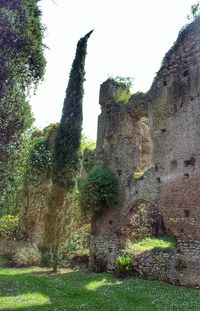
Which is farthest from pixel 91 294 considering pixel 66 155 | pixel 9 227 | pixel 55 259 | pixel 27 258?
pixel 9 227

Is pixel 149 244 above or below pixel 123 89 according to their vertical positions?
below

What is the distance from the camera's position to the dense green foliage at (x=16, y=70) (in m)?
10.2

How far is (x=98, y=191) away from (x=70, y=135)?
313 cm

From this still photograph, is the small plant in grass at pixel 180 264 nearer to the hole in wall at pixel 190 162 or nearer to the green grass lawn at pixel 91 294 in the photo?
the green grass lawn at pixel 91 294

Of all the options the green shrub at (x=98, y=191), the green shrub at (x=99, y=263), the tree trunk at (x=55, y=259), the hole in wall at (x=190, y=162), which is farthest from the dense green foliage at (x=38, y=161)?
the hole in wall at (x=190, y=162)

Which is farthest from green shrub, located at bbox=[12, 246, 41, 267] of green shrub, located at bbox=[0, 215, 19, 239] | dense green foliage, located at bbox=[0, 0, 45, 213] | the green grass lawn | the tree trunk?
dense green foliage, located at bbox=[0, 0, 45, 213]

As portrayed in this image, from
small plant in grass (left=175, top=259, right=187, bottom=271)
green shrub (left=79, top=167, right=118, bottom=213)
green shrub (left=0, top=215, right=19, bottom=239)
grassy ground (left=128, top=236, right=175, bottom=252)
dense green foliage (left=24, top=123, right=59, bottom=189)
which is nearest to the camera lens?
small plant in grass (left=175, top=259, right=187, bottom=271)

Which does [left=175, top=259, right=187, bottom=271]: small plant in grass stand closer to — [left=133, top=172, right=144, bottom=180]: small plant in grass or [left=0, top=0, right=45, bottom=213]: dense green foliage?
[left=133, top=172, right=144, bottom=180]: small plant in grass

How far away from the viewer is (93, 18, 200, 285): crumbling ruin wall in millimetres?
14766

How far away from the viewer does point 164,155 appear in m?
16.2

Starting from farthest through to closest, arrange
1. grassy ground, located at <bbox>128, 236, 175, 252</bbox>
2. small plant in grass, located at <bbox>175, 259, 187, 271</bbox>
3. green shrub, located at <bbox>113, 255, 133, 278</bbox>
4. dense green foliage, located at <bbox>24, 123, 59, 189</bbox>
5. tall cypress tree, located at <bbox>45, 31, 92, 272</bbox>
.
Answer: dense green foliage, located at <bbox>24, 123, 59, 189</bbox> < tall cypress tree, located at <bbox>45, 31, 92, 272</bbox> < grassy ground, located at <bbox>128, 236, 175, 252</bbox> < green shrub, located at <bbox>113, 255, 133, 278</bbox> < small plant in grass, located at <bbox>175, 259, 187, 271</bbox>

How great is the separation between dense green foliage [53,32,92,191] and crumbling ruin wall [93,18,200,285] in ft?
6.79

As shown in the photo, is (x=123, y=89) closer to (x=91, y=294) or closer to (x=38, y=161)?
(x=38, y=161)

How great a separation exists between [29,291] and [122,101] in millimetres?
11039
